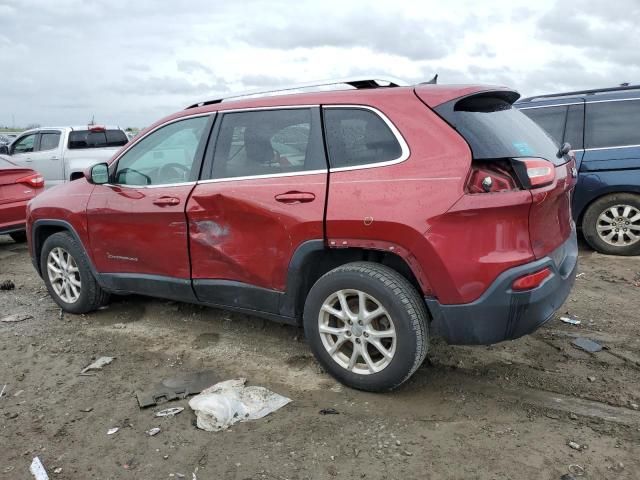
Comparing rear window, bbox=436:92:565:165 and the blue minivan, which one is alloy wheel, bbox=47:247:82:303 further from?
the blue minivan

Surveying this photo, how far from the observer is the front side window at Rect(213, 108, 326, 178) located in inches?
133

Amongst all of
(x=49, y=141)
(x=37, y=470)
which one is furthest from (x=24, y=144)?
(x=37, y=470)

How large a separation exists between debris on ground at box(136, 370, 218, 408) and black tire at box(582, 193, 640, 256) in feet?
15.7

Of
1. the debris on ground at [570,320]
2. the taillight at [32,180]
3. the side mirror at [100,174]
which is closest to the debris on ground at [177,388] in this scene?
the side mirror at [100,174]

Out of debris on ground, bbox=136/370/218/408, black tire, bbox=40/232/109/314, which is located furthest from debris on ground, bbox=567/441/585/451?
black tire, bbox=40/232/109/314

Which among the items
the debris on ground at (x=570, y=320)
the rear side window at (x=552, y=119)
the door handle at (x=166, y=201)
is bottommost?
the debris on ground at (x=570, y=320)

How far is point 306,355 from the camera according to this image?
387cm

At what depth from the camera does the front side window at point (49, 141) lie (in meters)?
11.7

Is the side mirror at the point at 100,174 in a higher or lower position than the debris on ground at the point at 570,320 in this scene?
higher

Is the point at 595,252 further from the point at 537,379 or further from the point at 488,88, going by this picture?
the point at 488,88

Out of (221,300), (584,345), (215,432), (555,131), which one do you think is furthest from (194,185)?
(555,131)

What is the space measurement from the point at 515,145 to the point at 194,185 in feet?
6.92

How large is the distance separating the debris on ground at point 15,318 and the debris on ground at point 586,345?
179 inches

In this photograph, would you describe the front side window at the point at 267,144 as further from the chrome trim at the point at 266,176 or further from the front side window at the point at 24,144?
the front side window at the point at 24,144
